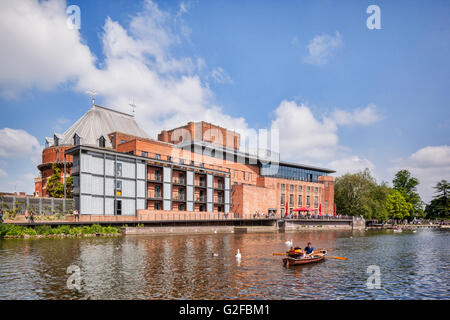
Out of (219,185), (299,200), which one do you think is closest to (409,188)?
(299,200)

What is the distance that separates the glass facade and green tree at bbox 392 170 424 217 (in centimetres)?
3640

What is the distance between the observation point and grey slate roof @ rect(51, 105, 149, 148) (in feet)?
271

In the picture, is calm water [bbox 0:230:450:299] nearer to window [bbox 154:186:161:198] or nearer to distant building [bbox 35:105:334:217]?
distant building [bbox 35:105:334:217]

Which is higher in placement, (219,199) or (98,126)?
(98,126)

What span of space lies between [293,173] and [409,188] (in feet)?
189

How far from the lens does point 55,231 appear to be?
Result: 45.2 metres

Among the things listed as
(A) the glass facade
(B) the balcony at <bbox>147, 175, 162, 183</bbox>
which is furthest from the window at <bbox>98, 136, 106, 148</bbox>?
(A) the glass facade

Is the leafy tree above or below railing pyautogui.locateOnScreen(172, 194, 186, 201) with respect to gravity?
above

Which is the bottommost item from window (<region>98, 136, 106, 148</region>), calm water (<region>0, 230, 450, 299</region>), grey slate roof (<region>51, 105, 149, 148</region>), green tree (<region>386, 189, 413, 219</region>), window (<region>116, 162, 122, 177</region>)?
green tree (<region>386, 189, 413, 219</region>)

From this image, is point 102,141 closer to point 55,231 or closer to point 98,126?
point 98,126
